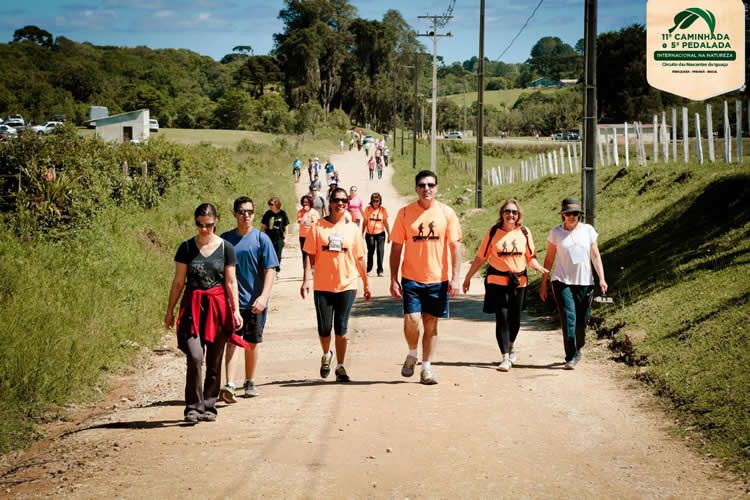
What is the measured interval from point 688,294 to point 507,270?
3.01 meters

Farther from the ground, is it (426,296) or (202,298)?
(202,298)

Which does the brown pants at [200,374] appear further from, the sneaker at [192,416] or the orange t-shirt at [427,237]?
the orange t-shirt at [427,237]

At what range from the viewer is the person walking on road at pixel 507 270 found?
8.80m

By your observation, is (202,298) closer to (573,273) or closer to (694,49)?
(573,273)

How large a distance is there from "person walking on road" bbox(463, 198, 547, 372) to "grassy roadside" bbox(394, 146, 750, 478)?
1.41m

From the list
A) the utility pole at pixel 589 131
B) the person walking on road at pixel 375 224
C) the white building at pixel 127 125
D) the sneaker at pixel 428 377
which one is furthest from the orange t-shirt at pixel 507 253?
the white building at pixel 127 125

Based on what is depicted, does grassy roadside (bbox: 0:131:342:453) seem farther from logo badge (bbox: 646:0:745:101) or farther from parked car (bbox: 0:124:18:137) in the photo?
logo badge (bbox: 646:0:745:101)

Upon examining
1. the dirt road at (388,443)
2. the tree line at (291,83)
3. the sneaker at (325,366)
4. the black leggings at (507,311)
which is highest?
the tree line at (291,83)

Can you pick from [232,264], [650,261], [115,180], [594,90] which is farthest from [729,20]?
[115,180]

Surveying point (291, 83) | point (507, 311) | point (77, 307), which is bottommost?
point (77, 307)

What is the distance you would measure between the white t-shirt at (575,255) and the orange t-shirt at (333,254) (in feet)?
7.49

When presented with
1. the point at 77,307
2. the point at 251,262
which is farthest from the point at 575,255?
the point at 77,307

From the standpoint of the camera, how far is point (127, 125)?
57.6 m

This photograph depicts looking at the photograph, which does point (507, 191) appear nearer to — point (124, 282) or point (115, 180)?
point (115, 180)
